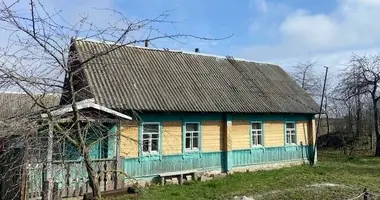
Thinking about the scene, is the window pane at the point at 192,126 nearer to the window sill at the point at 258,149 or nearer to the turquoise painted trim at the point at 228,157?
the turquoise painted trim at the point at 228,157

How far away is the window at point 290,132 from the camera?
20797 mm

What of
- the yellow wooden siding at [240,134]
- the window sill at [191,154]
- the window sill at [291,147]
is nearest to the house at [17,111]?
the window sill at [191,154]

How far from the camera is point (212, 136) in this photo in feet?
56.4

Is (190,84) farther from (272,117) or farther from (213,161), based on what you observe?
(272,117)

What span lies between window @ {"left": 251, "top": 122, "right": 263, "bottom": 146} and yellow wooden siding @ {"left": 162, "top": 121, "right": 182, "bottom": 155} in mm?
4458

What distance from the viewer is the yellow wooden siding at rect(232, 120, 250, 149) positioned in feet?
59.0

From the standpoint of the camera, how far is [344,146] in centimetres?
3073

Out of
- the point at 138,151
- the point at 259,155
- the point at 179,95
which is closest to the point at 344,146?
the point at 259,155

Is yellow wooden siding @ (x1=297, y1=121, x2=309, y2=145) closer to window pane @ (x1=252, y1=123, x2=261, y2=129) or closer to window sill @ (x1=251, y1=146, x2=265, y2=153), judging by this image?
window sill @ (x1=251, y1=146, x2=265, y2=153)

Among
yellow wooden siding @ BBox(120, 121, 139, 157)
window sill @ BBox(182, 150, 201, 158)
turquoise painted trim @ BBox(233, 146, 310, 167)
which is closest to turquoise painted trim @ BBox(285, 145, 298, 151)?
turquoise painted trim @ BBox(233, 146, 310, 167)

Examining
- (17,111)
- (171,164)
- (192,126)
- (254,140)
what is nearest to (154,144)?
(171,164)

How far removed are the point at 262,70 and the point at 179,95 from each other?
323 inches

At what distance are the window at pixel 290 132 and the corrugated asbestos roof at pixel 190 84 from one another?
2.93 ft

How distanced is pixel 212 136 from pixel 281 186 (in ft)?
13.9
